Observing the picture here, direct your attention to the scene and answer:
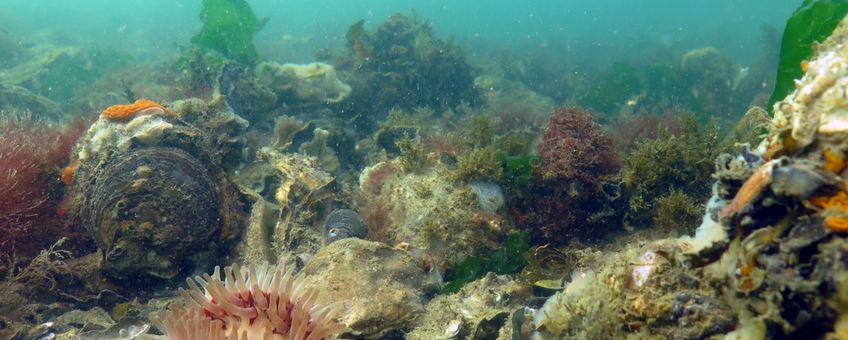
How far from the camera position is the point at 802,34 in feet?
19.7

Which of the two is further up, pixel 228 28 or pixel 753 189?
pixel 753 189

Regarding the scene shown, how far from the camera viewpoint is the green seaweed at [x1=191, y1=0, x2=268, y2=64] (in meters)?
12.7

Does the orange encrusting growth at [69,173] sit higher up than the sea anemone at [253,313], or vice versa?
the sea anemone at [253,313]

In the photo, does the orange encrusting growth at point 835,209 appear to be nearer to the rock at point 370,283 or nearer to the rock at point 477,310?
the rock at point 477,310

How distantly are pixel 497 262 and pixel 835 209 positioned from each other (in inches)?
118

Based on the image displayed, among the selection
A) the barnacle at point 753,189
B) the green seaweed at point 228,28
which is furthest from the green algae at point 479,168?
the green seaweed at point 228,28

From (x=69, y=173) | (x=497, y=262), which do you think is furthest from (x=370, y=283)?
(x=69, y=173)

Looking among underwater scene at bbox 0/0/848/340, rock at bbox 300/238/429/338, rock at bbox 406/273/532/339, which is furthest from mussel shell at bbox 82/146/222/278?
rock at bbox 406/273/532/339

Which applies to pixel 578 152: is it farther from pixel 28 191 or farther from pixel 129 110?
pixel 28 191

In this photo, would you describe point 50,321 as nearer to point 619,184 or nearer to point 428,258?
point 428,258

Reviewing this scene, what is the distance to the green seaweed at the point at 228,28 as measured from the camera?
12.7 metres

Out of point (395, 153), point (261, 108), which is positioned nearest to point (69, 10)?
point (261, 108)

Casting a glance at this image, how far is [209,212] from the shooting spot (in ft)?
15.7

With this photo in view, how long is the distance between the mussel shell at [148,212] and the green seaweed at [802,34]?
23.5 ft
